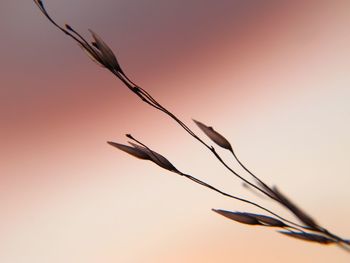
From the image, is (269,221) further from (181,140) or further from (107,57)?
(181,140)

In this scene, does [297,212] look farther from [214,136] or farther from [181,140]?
[181,140]

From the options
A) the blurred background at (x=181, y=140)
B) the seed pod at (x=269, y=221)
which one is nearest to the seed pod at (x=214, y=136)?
the seed pod at (x=269, y=221)

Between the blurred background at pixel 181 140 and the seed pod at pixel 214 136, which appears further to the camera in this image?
the blurred background at pixel 181 140

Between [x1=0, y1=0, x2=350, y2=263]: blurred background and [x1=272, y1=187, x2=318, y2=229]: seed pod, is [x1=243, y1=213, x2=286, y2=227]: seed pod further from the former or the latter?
[x1=0, y1=0, x2=350, y2=263]: blurred background

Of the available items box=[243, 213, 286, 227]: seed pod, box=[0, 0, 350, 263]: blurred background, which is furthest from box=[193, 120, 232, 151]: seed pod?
box=[0, 0, 350, 263]: blurred background

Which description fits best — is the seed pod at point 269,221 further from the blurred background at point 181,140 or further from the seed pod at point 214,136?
the blurred background at point 181,140

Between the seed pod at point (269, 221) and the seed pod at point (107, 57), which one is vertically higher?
the seed pod at point (107, 57)

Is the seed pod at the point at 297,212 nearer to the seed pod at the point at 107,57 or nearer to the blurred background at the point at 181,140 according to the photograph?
the seed pod at the point at 107,57

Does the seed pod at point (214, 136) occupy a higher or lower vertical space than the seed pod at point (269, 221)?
higher

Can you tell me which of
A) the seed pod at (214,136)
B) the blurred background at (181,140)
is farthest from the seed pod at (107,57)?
the blurred background at (181,140)

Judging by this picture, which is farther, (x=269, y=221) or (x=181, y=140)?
(x=181, y=140)

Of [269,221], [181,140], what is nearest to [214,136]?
[269,221]

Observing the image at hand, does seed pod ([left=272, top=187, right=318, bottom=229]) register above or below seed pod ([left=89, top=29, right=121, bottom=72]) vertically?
below
